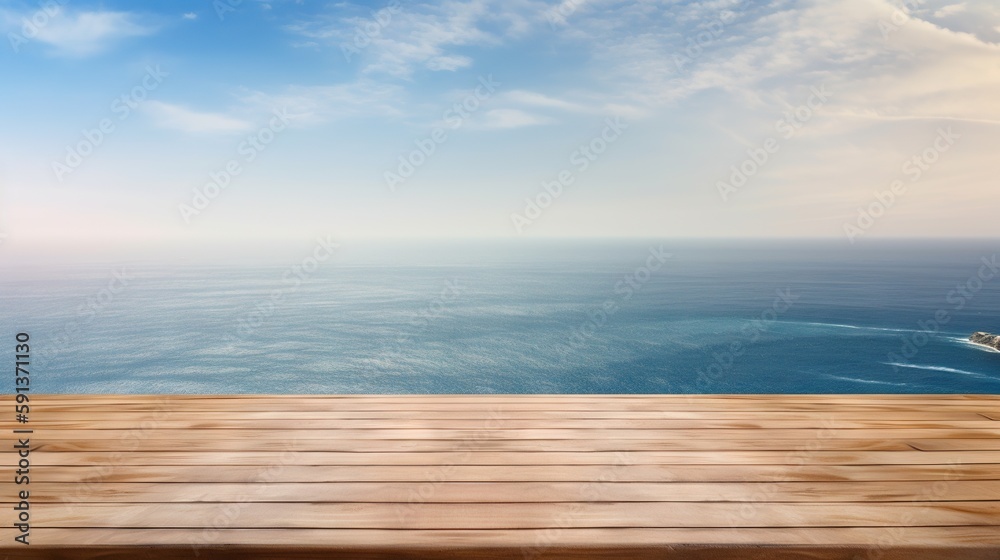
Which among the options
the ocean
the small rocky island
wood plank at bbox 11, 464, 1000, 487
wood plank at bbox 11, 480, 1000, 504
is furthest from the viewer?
the small rocky island

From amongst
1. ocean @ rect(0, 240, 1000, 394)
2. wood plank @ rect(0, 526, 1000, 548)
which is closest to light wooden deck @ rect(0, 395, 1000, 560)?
wood plank @ rect(0, 526, 1000, 548)

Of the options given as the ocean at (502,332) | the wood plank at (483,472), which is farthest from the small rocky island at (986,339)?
the wood plank at (483,472)

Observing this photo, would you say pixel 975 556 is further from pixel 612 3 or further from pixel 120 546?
pixel 612 3

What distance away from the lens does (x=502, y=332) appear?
30.0 metres

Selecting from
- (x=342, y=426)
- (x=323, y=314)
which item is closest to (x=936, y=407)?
(x=342, y=426)

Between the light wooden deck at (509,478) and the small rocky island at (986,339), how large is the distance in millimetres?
32723

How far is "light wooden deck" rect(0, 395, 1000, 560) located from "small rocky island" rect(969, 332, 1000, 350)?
32.7 m

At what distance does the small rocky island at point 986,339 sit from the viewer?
2607cm

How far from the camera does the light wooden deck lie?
117 centimetres

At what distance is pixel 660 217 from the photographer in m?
52.7

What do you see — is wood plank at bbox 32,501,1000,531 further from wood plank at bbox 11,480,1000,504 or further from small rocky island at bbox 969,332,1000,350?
small rocky island at bbox 969,332,1000,350

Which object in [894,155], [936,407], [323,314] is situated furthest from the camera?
[894,155]

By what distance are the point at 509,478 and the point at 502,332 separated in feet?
93.8

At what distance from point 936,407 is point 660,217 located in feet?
173
